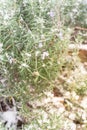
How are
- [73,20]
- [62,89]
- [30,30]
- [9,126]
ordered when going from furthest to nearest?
1. [73,20]
2. [62,89]
3. [30,30]
4. [9,126]

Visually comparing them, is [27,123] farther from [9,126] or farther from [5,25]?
[5,25]

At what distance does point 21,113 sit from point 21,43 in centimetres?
54

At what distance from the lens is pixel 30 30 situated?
2621mm

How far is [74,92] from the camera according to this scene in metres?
2.75

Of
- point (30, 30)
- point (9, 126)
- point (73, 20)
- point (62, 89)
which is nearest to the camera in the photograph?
point (9, 126)

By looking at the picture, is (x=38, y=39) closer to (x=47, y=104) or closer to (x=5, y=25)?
(x=5, y=25)

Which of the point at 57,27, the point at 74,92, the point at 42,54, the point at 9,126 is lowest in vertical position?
the point at 9,126

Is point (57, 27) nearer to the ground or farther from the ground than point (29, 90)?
farther from the ground

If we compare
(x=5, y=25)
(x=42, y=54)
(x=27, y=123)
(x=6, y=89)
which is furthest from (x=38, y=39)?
(x=27, y=123)

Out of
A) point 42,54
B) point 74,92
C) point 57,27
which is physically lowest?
point 74,92

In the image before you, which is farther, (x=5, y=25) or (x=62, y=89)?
(x=62, y=89)

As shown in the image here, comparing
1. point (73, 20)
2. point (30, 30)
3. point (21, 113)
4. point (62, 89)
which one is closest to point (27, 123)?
point (21, 113)

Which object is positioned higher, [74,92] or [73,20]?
[73,20]

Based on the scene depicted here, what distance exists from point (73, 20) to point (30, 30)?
2.29 feet
